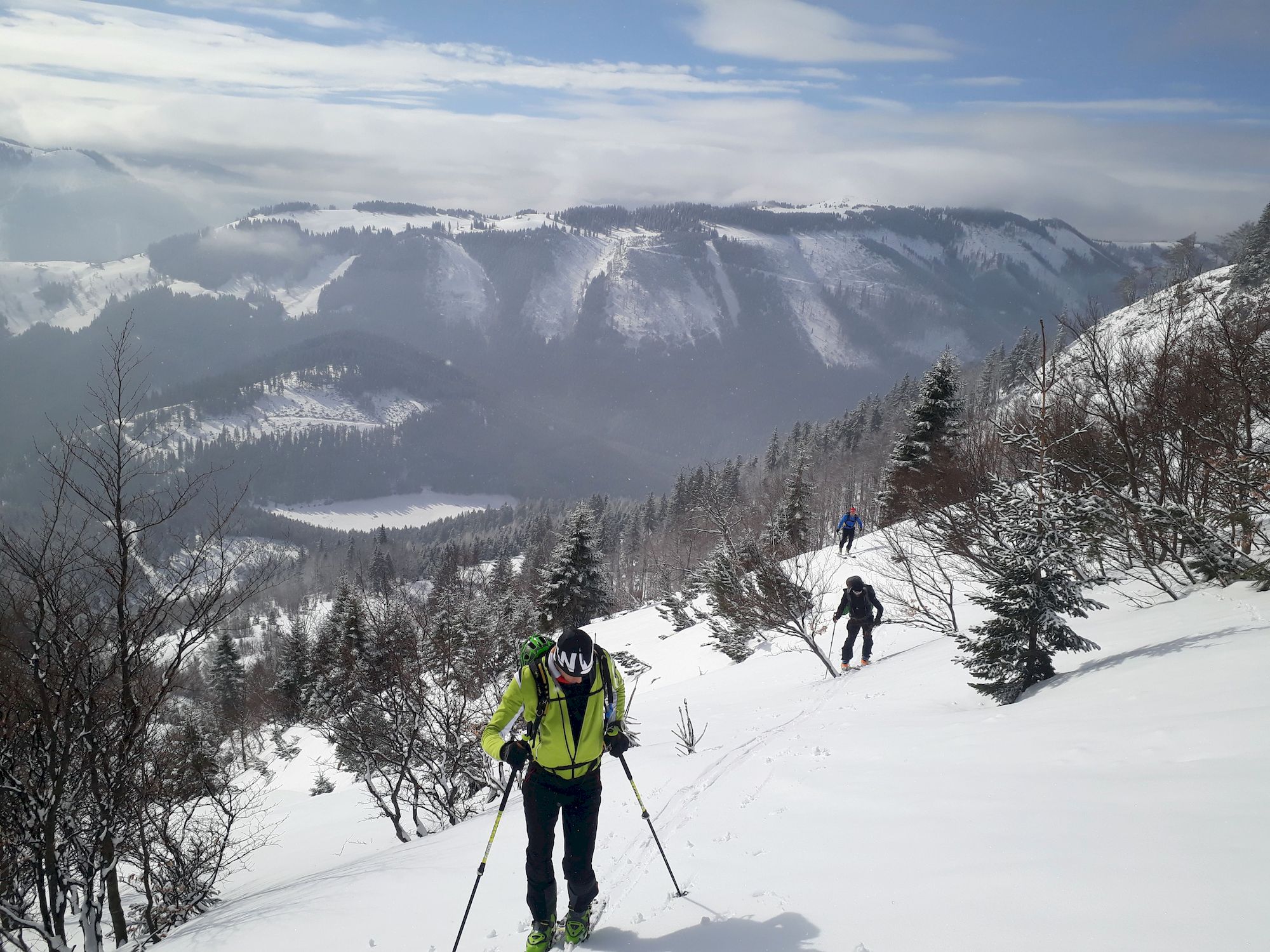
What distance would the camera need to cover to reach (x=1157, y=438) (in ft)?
34.1

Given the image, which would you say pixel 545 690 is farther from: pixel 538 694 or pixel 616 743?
pixel 616 743

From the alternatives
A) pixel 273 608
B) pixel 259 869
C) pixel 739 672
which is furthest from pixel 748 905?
pixel 273 608

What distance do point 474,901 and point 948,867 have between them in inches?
128

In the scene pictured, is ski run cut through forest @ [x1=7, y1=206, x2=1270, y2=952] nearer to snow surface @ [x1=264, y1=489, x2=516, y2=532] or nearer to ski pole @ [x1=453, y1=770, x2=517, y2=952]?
ski pole @ [x1=453, y1=770, x2=517, y2=952]

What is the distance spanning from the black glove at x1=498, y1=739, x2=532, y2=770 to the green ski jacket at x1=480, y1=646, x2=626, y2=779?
43mm

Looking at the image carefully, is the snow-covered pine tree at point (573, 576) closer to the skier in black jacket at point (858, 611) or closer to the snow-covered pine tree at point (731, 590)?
the snow-covered pine tree at point (731, 590)

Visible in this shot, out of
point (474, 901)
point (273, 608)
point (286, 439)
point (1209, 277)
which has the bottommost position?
point (273, 608)

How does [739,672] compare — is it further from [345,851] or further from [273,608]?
[273,608]

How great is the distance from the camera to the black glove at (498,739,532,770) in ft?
13.0

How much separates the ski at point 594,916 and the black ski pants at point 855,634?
826 centimetres

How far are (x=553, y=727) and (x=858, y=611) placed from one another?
905 cm

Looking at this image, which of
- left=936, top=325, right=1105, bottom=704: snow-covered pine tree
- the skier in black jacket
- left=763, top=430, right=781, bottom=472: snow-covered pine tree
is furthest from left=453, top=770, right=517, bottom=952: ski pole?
left=763, top=430, right=781, bottom=472: snow-covered pine tree

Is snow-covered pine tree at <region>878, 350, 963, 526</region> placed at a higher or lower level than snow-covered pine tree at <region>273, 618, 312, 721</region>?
higher

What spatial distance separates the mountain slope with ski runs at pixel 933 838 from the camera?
10.1 feet
